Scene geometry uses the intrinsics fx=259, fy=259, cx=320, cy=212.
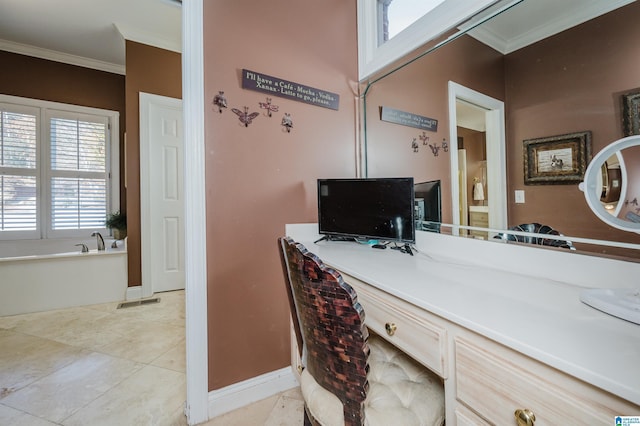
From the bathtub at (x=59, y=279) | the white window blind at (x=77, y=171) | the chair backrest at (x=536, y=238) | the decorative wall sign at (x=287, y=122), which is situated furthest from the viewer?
the white window blind at (x=77, y=171)

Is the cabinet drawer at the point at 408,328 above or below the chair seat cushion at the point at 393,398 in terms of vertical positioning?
above

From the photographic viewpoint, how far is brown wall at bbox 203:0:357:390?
1333 millimetres

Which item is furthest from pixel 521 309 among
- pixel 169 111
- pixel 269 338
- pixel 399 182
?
pixel 169 111

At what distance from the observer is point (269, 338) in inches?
58.1

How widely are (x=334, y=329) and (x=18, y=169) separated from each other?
174 inches

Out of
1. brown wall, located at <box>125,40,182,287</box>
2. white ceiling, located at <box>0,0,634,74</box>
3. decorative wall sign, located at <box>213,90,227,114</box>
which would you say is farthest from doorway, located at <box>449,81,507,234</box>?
brown wall, located at <box>125,40,182,287</box>

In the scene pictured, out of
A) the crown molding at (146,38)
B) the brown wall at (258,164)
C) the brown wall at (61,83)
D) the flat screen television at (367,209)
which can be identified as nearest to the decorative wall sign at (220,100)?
the brown wall at (258,164)

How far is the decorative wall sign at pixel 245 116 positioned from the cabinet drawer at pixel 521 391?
1.33 meters

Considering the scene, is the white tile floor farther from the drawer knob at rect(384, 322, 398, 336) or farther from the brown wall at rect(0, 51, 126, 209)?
the brown wall at rect(0, 51, 126, 209)

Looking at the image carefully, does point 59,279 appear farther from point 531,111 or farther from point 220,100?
point 531,111

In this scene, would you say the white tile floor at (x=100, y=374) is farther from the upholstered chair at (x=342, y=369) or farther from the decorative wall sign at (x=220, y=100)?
the decorative wall sign at (x=220, y=100)

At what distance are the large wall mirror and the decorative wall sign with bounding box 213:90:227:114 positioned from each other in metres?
1.09

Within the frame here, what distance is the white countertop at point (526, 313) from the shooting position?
0.42 metres

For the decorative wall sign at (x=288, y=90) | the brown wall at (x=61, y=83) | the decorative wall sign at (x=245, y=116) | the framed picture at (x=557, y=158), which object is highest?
the brown wall at (x=61, y=83)
